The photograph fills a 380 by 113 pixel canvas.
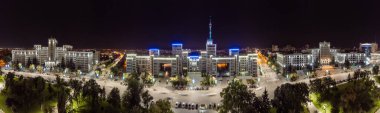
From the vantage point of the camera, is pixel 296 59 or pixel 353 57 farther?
pixel 353 57

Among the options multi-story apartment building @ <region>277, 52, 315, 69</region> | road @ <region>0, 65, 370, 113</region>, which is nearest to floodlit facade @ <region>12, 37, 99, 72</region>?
road @ <region>0, 65, 370, 113</region>

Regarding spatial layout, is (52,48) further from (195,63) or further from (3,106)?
(3,106)

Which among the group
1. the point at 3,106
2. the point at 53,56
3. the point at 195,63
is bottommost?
the point at 3,106

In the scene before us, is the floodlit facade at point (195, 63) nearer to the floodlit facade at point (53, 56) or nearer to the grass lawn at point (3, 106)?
the floodlit facade at point (53, 56)

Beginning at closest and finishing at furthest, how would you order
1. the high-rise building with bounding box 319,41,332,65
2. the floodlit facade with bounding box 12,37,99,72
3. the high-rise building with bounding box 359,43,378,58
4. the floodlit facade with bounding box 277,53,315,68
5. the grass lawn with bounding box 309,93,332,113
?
the grass lawn with bounding box 309,93,332,113 < the floodlit facade with bounding box 12,37,99,72 < the floodlit facade with bounding box 277,53,315,68 < the high-rise building with bounding box 319,41,332,65 < the high-rise building with bounding box 359,43,378,58

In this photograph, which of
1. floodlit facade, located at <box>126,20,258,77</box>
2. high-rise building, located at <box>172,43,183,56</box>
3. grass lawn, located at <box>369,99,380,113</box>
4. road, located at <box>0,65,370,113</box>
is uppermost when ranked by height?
high-rise building, located at <box>172,43,183,56</box>

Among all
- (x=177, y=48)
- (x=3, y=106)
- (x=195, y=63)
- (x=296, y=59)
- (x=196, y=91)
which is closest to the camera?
(x=3, y=106)

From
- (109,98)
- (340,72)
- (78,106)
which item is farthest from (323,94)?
(340,72)

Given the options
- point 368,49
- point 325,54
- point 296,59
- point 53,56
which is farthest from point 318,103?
point 53,56

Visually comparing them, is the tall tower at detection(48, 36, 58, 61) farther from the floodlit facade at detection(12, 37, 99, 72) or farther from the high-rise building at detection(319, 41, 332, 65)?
the high-rise building at detection(319, 41, 332, 65)
